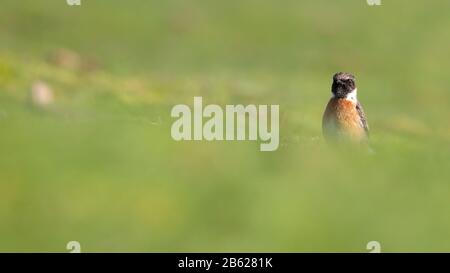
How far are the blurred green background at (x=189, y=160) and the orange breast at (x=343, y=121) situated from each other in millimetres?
614

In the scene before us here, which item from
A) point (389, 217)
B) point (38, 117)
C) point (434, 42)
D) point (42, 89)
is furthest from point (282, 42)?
point (389, 217)

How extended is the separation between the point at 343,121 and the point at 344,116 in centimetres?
15

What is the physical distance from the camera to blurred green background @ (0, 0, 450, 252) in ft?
72.3

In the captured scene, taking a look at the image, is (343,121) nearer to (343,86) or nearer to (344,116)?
(344,116)

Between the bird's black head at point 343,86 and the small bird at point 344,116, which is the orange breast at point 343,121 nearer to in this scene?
the small bird at point 344,116

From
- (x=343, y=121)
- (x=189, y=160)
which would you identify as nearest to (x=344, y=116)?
(x=343, y=121)

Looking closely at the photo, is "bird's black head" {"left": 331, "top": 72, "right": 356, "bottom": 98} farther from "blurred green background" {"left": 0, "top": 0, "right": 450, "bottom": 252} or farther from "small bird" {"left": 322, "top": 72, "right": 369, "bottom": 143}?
"blurred green background" {"left": 0, "top": 0, "right": 450, "bottom": 252}

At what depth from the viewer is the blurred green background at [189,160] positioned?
867 inches

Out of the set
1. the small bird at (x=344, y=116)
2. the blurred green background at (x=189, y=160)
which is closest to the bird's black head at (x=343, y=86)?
the small bird at (x=344, y=116)

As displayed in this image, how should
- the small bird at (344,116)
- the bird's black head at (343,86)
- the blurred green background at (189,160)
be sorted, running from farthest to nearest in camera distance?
1. the bird's black head at (343,86)
2. the small bird at (344,116)
3. the blurred green background at (189,160)

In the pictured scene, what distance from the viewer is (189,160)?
2405 centimetres

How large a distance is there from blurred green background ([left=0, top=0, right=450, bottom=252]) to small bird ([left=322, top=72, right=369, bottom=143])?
24.5 inches

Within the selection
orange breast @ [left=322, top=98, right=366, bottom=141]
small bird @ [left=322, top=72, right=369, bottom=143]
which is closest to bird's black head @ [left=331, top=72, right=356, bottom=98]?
small bird @ [left=322, top=72, right=369, bottom=143]

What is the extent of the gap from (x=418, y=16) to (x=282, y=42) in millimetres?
9494
